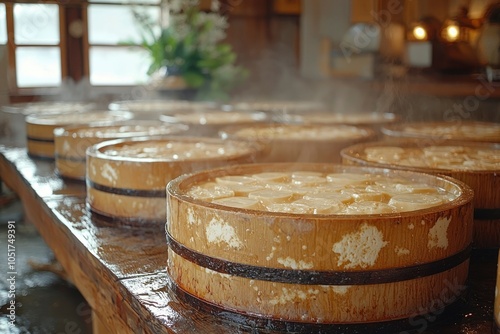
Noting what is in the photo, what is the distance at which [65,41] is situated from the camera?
29.7 ft

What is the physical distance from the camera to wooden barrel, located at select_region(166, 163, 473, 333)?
1484mm

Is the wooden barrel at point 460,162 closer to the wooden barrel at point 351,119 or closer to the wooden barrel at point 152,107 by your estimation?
the wooden barrel at point 351,119

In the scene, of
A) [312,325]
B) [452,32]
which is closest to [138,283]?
[312,325]

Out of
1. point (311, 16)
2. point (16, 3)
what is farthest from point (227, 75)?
point (16, 3)

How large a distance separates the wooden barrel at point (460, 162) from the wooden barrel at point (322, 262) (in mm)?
454

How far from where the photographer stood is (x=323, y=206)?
177cm

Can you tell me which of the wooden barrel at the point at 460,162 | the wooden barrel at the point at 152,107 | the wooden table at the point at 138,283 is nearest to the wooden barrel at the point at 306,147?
the wooden barrel at the point at 460,162

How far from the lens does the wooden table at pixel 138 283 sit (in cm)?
157

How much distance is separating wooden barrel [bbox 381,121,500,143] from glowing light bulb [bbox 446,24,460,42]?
2240mm

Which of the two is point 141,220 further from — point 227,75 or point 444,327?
point 227,75

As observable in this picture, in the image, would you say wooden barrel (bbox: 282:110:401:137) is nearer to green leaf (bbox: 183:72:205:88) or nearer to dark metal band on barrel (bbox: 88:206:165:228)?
dark metal band on barrel (bbox: 88:206:165:228)

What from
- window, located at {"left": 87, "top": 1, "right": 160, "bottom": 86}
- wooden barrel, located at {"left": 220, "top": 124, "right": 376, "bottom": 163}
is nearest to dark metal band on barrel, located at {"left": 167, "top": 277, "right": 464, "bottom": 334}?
wooden barrel, located at {"left": 220, "top": 124, "right": 376, "bottom": 163}

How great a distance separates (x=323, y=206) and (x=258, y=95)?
803 cm

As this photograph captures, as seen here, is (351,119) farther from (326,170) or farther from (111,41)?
(111,41)
